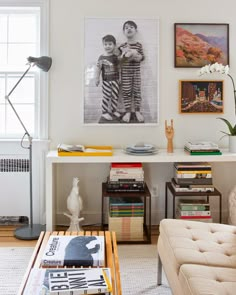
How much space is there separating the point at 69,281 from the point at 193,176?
2008 millimetres

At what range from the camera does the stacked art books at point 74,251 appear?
1.97m

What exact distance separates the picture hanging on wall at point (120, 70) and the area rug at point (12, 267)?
1336 millimetres

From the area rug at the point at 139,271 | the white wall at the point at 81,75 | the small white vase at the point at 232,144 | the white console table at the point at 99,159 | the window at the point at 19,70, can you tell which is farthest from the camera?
the window at the point at 19,70

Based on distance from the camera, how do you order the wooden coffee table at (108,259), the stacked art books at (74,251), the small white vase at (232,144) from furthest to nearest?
the small white vase at (232,144) < the stacked art books at (74,251) < the wooden coffee table at (108,259)

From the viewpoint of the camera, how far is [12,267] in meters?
2.91

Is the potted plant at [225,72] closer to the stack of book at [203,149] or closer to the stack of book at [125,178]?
the stack of book at [203,149]

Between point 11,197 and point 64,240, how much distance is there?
1784mm

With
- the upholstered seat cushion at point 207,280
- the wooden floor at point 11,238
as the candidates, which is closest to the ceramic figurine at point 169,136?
the wooden floor at point 11,238

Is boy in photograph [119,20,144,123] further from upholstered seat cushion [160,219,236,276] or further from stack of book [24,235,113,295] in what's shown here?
stack of book [24,235,113,295]

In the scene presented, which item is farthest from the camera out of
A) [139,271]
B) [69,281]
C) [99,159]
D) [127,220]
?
[127,220]

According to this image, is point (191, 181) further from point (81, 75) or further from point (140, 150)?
point (81, 75)

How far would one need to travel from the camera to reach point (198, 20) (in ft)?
12.4

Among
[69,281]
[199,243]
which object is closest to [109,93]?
[199,243]

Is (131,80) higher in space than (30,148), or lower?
higher
